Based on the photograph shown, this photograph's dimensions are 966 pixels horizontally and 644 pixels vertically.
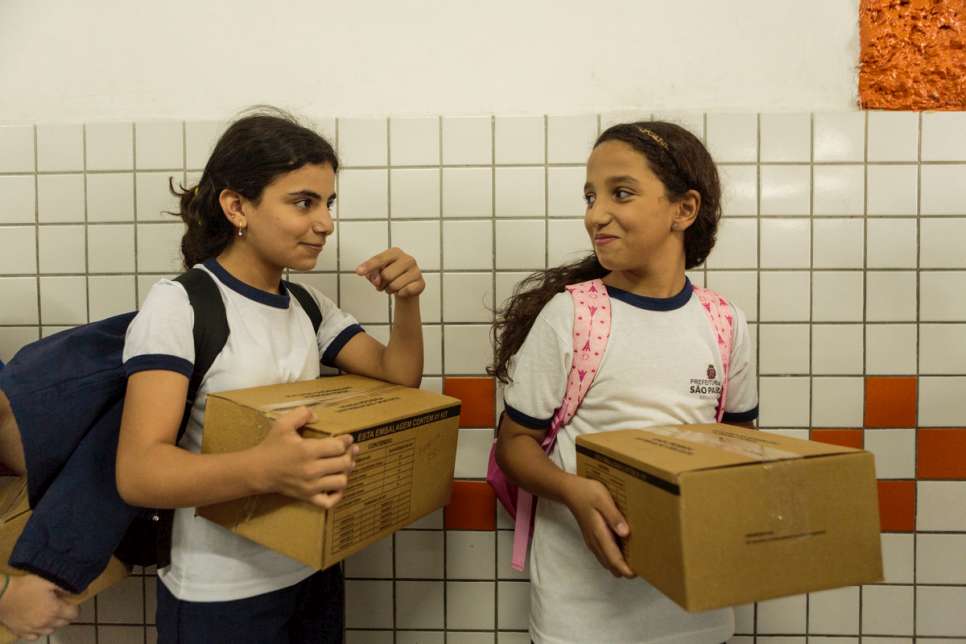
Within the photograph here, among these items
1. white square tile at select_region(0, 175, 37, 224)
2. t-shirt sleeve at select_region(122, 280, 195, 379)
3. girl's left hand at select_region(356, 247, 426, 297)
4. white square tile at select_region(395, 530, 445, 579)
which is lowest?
white square tile at select_region(395, 530, 445, 579)

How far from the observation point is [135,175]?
1.44 m

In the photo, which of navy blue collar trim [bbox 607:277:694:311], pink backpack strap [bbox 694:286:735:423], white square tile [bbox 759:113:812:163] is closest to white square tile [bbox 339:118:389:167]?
navy blue collar trim [bbox 607:277:694:311]

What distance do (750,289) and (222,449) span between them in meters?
1.24

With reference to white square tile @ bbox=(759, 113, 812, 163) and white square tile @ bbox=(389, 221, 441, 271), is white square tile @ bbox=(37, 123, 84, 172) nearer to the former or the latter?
white square tile @ bbox=(389, 221, 441, 271)

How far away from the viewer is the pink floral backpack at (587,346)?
0.95m

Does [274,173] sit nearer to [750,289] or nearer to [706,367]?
[706,367]

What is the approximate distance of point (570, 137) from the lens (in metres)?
1.38

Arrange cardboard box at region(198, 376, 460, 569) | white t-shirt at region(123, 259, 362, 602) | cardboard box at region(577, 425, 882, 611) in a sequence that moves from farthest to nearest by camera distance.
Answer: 1. white t-shirt at region(123, 259, 362, 602)
2. cardboard box at region(198, 376, 460, 569)
3. cardboard box at region(577, 425, 882, 611)

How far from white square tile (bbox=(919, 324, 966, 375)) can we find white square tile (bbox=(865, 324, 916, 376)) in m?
0.03

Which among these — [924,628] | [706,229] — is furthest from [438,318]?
[924,628]

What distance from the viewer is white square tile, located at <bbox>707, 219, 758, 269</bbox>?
1385mm

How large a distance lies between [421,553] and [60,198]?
133cm

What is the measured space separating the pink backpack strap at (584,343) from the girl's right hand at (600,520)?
172 mm

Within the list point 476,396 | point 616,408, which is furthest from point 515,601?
point 616,408
